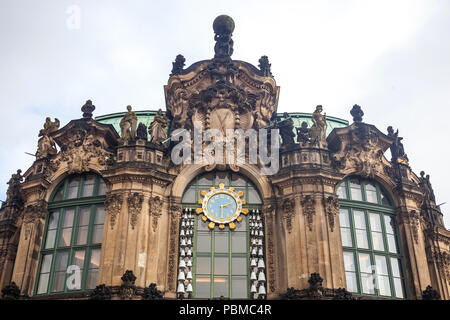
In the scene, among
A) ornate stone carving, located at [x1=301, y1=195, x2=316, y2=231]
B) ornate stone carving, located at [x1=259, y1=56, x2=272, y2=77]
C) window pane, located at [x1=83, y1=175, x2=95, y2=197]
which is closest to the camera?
ornate stone carving, located at [x1=301, y1=195, x2=316, y2=231]

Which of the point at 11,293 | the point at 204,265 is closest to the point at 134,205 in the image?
the point at 204,265

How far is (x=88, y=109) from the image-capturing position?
28219 millimetres

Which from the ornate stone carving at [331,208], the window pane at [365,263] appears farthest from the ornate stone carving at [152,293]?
the window pane at [365,263]

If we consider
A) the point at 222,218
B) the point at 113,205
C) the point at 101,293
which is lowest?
the point at 101,293

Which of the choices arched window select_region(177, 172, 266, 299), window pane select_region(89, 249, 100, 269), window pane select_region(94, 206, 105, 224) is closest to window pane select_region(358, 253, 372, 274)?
arched window select_region(177, 172, 266, 299)

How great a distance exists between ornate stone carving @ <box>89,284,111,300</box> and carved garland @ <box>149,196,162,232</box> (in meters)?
3.35

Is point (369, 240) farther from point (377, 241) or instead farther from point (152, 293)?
point (152, 293)

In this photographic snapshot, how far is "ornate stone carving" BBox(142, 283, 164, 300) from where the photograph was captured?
876 inches

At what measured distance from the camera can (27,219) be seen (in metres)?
26.2

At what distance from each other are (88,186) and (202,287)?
24.0 ft

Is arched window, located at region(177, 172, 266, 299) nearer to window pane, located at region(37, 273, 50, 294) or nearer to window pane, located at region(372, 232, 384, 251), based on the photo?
window pane, located at region(372, 232, 384, 251)
